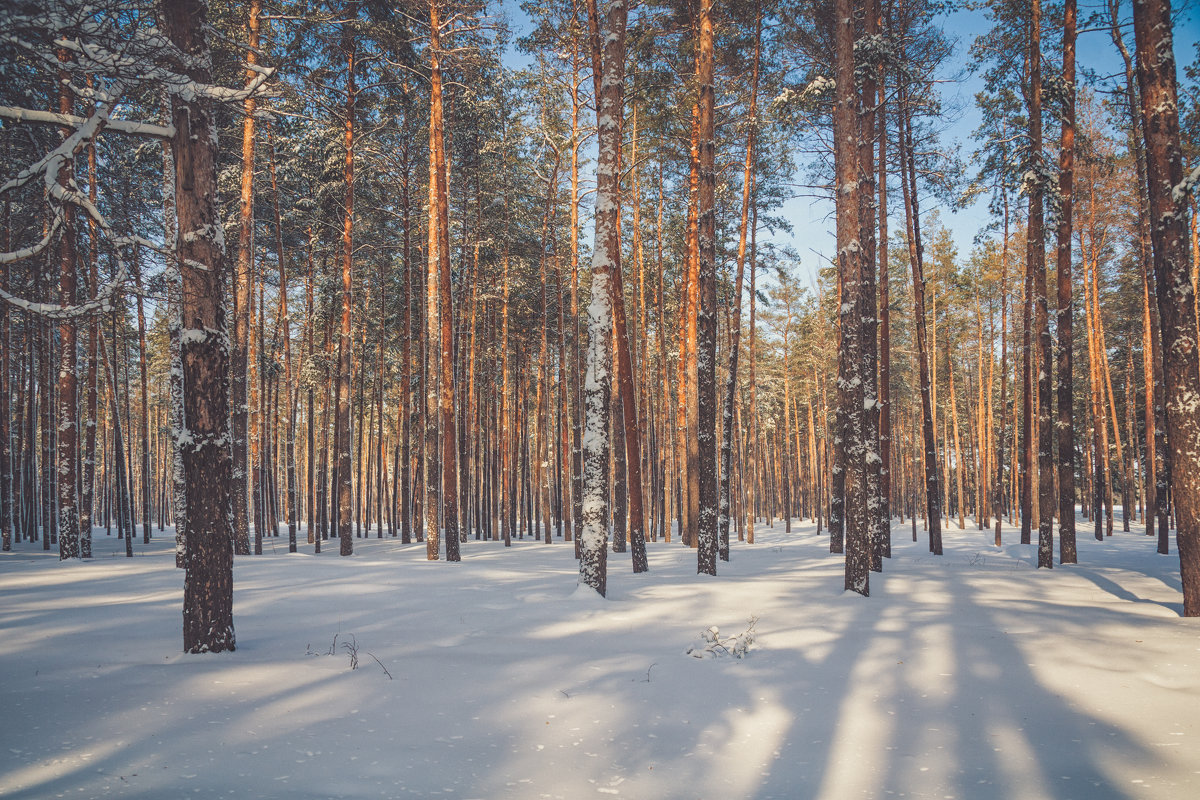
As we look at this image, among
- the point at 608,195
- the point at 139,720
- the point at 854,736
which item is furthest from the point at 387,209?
the point at 854,736

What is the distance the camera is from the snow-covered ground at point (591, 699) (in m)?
3.76

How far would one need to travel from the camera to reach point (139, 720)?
4145 millimetres

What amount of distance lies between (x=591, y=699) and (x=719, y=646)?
5.53 feet

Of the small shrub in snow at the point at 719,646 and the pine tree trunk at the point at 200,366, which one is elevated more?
the pine tree trunk at the point at 200,366

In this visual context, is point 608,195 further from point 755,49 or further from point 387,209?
point 387,209

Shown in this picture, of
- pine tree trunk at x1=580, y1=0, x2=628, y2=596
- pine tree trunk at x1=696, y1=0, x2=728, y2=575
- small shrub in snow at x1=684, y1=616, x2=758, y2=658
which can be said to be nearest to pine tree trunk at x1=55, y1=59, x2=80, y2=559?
pine tree trunk at x1=580, y1=0, x2=628, y2=596

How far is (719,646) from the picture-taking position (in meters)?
6.16

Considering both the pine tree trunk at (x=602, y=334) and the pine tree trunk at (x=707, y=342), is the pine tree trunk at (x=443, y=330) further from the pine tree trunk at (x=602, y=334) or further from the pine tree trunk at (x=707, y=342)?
the pine tree trunk at (x=602, y=334)

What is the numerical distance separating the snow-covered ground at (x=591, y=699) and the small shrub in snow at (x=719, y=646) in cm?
10

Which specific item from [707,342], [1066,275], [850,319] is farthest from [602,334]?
[1066,275]

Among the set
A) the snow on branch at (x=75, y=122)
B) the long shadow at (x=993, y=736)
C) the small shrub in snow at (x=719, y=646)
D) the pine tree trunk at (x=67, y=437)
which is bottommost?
the long shadow at (x=993, y=736)

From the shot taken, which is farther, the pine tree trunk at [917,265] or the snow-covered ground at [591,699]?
the pine tree trunk at [917,265]

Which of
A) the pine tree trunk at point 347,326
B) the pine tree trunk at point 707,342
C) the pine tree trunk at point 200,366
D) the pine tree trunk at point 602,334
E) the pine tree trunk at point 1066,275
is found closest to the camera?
the pine tree trunk at point 200,366

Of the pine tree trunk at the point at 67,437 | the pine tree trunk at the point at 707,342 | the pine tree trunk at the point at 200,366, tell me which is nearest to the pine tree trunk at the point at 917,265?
the pine tree trunk at the point at 707,342
